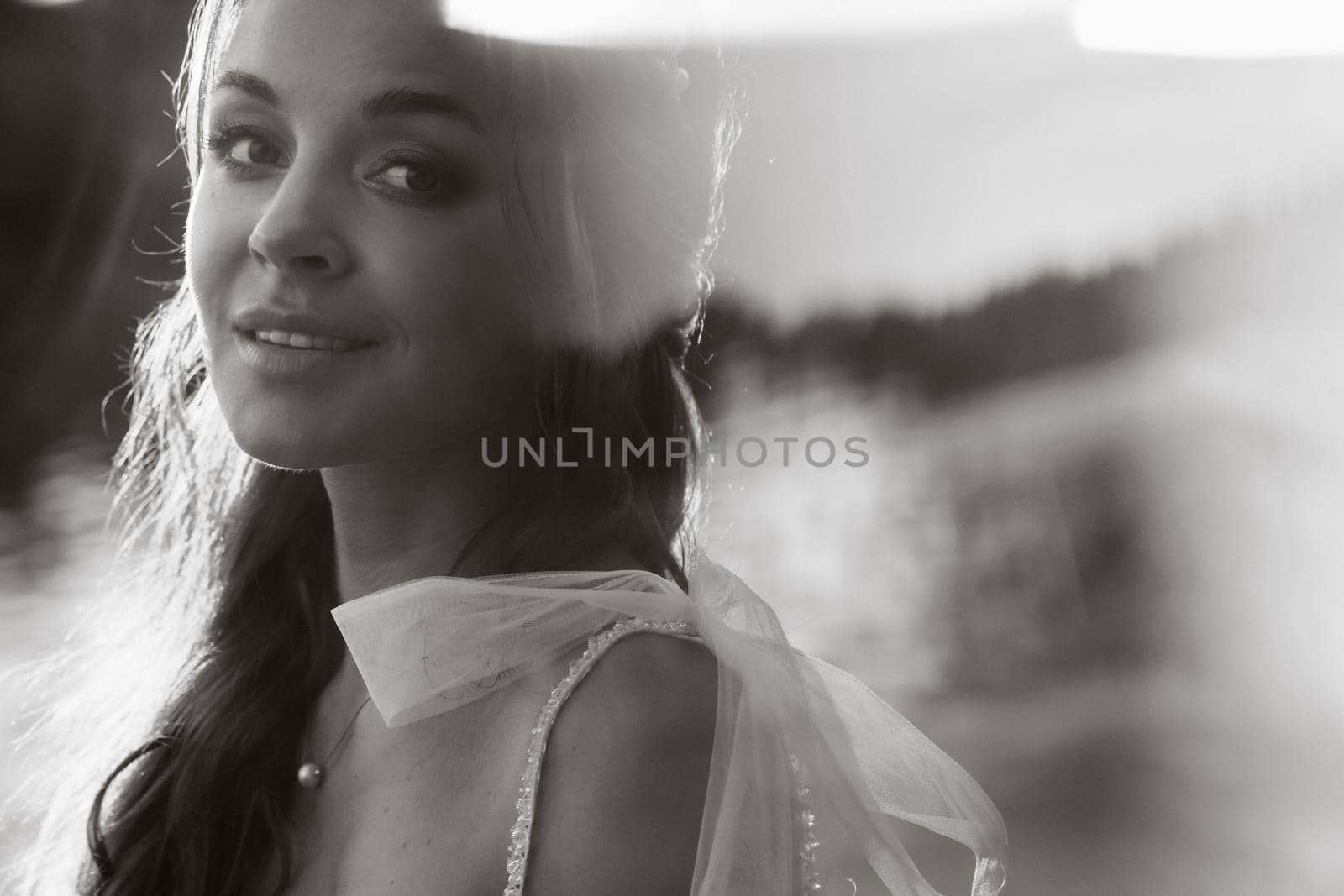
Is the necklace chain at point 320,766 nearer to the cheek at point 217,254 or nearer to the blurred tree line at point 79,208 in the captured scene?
the cheek at point 217,254

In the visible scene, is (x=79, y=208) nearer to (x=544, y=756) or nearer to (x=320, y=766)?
(x=320, y=766)

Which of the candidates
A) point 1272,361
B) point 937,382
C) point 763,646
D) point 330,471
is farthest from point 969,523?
point 330,471

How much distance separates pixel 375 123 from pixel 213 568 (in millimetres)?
383

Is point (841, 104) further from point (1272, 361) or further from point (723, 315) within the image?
point (1272, 361)

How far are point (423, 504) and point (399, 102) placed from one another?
0.23 metres

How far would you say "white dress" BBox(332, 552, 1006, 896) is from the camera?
0.58m

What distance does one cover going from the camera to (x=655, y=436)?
766mm

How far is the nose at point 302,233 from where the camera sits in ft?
2.04

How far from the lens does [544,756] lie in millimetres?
569

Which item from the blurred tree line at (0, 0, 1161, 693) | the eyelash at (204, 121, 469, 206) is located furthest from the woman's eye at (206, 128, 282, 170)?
the blurred tree line at (0, 0, 1161, 693)

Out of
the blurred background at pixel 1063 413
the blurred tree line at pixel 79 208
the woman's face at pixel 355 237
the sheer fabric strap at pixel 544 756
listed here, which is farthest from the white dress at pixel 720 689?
the blurred tree line at pixel 79 208

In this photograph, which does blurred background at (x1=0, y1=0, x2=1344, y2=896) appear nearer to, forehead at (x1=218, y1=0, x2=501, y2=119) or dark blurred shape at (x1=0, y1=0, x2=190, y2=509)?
forehead at (x1=218, y1=0, x2=501, y2=119)

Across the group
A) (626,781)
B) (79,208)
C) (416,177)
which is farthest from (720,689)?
(79,208)

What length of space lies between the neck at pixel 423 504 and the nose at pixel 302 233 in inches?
5.2
